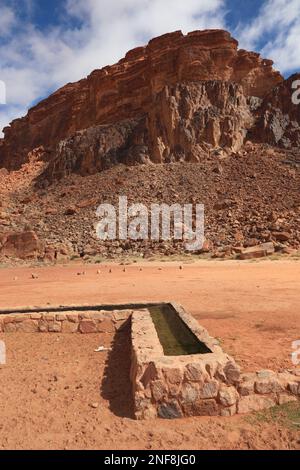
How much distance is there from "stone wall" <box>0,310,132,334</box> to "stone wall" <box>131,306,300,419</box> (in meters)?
4.35

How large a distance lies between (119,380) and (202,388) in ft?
5.90

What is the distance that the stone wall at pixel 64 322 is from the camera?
9.63 meters

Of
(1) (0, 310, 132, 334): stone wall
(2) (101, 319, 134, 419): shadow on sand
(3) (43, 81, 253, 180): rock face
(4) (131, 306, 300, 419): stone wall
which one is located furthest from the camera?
(3) (43, 81, 253, 180): rock face

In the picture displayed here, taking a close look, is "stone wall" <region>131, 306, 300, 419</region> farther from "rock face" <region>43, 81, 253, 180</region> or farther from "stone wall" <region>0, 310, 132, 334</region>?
"rock face" <region>43, 81, 253, 180</region>

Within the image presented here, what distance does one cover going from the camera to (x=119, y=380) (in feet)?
21.5

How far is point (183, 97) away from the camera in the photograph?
5312 centimetres

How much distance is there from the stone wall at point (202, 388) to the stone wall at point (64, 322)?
4353 mm

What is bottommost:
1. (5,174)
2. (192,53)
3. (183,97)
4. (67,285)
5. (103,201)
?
(67,285)

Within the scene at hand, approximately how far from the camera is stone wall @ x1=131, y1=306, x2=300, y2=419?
203 inches

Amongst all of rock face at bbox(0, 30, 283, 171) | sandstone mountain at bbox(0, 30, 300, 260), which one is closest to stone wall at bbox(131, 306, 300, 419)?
sandstone mountain at bbox(0, 30, 300, 260)

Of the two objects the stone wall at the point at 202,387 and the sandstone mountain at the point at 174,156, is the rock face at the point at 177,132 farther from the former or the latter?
the stone wall at the point at 202,387
